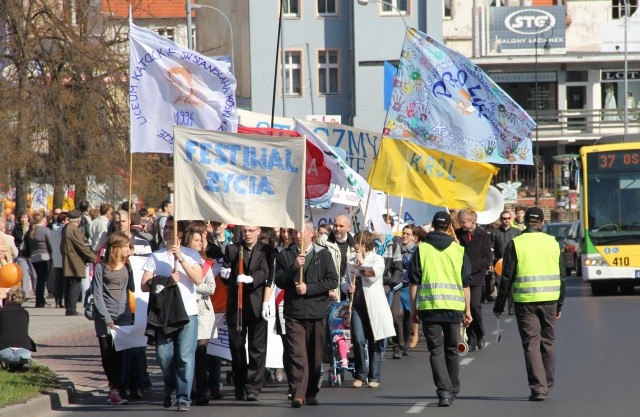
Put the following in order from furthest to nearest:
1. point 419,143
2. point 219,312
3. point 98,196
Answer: point 98,196
point 419,143
point 219,312

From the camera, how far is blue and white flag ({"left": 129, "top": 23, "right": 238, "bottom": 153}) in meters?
14.5

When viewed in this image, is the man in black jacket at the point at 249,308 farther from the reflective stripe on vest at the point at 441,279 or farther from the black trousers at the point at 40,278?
the black trousers at the point at 40,278

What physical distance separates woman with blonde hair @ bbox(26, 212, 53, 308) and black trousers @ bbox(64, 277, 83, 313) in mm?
1704

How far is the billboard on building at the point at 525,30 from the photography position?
70.8 m

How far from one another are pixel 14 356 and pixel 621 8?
64.3 metres

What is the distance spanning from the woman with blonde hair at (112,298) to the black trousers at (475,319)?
5.72 m

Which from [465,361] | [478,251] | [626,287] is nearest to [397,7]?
A: [626,287]

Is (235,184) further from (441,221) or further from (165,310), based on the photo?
(441,221)

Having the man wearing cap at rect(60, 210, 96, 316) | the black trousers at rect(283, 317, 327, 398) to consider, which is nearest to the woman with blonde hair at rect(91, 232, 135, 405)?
the black trousers at rect(283, 317, 327, 398)

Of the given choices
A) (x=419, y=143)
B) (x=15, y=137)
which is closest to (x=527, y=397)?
(x=419, y=143)

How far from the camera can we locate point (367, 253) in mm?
14391

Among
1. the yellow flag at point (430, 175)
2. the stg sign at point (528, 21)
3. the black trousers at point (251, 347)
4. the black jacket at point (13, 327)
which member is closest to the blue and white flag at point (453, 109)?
the yellow flag at point (430, 175)

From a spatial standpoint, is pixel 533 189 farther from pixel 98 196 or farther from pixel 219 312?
pixel 219 312

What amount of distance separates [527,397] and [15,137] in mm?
19139
